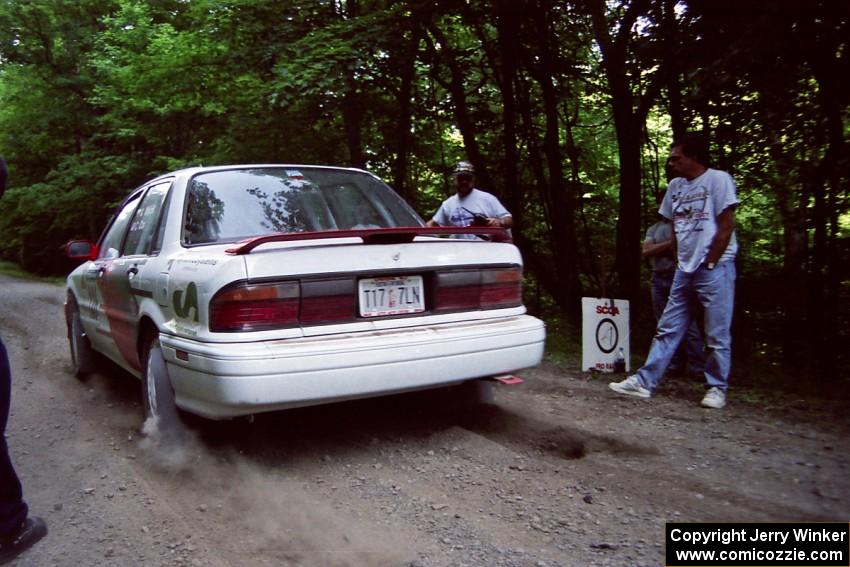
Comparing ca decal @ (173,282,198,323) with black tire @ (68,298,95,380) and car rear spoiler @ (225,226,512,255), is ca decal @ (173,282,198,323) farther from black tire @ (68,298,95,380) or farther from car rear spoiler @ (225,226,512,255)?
black tire @ (68,298,95,380)

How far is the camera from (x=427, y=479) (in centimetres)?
322

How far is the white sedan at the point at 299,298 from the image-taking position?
10.2 ft

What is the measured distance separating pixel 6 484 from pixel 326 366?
1.34 metres

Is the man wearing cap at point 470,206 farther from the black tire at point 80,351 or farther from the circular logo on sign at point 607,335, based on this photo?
the black tire at point 80,351

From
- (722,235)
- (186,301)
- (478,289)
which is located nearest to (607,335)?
(722,235)

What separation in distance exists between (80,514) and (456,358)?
6.18 ft

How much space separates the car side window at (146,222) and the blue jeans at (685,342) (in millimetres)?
3792

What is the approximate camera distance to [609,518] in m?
2.74

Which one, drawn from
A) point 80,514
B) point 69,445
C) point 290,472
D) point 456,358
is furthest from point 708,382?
point 69,445

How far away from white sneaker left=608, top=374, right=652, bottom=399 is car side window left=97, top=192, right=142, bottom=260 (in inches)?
147

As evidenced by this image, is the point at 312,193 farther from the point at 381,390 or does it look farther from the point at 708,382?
the point at 708,382

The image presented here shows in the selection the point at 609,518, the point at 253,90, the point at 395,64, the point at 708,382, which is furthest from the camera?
the point at 253,90

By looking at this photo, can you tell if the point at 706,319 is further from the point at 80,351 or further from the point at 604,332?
the point at 80,351

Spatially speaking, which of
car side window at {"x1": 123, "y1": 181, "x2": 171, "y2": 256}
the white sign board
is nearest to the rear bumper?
car side window at {"x1": 123, "y1": 181, "x2": 171, "y2": 256}
